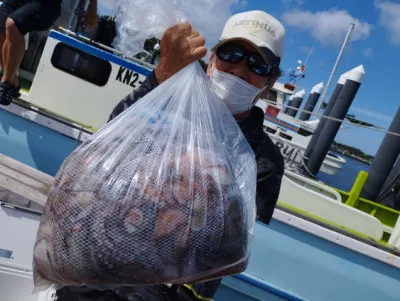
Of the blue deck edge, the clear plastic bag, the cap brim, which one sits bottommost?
the blue deck edge

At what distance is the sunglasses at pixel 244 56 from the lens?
1377 millimetres

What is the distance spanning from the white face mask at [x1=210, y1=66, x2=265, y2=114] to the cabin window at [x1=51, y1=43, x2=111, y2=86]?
7.99 feet

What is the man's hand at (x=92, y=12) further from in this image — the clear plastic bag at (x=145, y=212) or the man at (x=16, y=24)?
the clear plastic bag at (x=145, y=212)

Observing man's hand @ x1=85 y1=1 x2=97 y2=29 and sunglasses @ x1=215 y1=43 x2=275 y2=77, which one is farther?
man's hand @ x1=85 y1=1 x2=97 y2=29

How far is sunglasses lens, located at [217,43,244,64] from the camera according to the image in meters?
1.39

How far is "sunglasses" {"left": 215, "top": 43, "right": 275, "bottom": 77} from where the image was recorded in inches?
54.2

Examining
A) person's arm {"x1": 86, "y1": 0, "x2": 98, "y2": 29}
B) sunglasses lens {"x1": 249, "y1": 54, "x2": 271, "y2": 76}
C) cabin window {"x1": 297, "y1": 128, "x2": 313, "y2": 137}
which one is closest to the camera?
sunglasses lens {"x1": 249, "y1": 54, "x2": 271, "y2": 76}

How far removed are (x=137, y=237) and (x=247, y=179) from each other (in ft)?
1.41

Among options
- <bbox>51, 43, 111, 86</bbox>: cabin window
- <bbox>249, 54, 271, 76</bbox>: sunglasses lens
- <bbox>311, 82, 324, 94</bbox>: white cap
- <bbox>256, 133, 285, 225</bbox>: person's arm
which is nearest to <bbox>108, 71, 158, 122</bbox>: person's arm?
<bbox>249, 54, 271, 76</bbox>: sunglasses lens

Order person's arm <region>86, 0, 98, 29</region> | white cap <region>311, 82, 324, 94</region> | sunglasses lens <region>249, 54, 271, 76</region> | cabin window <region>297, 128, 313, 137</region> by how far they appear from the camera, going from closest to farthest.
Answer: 1. sunglasses lens <region>249, 54, 271, 76</region>
2. person's arm <region>86, 0, 98, 29</region>
3. cabin window <region>297, 128, 313, 137</region>
4. white cap <region>311, 82, 324, 94</region>

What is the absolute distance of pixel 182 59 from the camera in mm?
1310

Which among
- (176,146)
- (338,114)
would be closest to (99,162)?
(176,146)

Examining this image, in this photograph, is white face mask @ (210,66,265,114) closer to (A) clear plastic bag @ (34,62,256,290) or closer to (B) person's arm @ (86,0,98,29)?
(A) clear plastic bag @ (34,62,256,290)

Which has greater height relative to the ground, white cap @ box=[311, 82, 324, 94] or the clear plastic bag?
white cap @ box=[311, 82, 324, 94]
